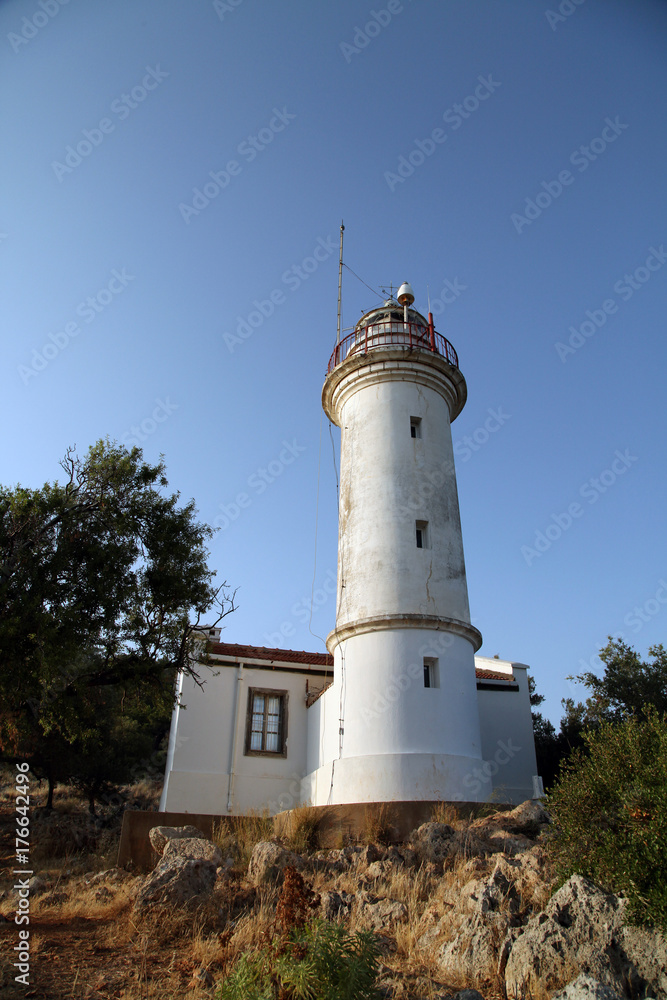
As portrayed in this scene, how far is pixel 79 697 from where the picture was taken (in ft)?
40.9

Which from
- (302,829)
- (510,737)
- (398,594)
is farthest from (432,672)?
(510,737)

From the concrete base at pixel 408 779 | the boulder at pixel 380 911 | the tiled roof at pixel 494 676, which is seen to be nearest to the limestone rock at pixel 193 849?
the boulder at pixel 380 911

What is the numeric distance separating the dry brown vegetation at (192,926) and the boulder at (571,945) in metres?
0.39

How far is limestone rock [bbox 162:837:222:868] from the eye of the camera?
1013 centimetres

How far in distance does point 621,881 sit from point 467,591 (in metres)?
9.33

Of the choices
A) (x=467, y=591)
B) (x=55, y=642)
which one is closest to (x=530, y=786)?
A: (x=467, y=591)

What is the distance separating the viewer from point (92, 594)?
1198 centimetres

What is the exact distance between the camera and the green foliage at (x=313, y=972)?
516 cm

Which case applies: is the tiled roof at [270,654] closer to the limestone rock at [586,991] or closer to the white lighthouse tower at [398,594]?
the white lighthouse tower at [398,594]

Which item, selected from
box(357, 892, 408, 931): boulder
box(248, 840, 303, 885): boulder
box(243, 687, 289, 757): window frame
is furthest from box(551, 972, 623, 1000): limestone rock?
box(243, 687, 289, 757): window frame

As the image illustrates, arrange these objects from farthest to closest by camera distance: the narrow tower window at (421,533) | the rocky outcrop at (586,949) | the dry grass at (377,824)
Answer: the narrow tower window at (421,533)
the dry grass at (377,824)
the rocky outcrop at (586,949)

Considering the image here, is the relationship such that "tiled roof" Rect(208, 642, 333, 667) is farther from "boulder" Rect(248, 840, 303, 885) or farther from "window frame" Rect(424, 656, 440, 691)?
"boulder" Rect(248, 840, 303, 885)

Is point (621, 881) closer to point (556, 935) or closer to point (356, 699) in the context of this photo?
point (556, 935)

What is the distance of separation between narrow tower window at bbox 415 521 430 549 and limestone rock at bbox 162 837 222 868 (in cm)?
792
